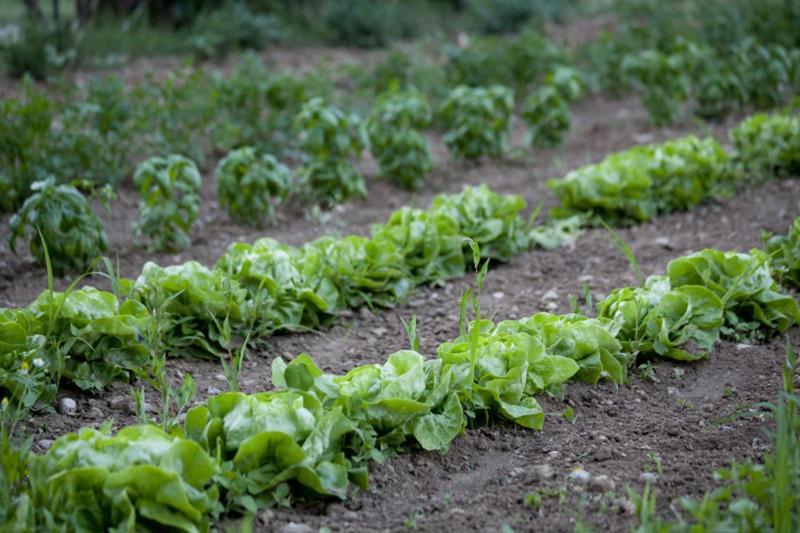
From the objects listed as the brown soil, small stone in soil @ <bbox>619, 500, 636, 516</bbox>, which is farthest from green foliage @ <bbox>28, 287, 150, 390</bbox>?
small stone in soil @ <bbox>619, 500, 636, 516</bbox>

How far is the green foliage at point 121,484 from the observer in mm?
2256

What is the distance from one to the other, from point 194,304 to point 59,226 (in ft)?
3.65

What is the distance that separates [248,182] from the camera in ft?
16.6

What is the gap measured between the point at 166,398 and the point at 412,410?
776mm

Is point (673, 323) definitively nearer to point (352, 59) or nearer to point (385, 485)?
point (385, 485)

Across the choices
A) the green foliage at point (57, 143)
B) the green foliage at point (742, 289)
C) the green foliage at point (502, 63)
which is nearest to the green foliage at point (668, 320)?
Result: the green foliage at point (742, 289)

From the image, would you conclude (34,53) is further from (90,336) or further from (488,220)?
(90,336)

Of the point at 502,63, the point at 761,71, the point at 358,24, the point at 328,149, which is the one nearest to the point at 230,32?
the point at 358,24

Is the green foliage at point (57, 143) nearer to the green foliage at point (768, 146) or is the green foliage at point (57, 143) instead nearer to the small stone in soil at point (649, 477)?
the small stone in soil at point (649, 477)

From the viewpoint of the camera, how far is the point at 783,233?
4.80 metres

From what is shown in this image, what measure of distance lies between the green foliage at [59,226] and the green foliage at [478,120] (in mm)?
3007

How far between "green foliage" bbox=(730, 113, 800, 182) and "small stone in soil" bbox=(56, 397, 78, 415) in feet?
14.6

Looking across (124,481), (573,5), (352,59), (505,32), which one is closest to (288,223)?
(124,481)

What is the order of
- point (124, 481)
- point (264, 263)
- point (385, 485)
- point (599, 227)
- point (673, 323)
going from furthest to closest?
point (599, 227), point (264, 263), point (673, 323), point (385, 485), point (124, 481)
